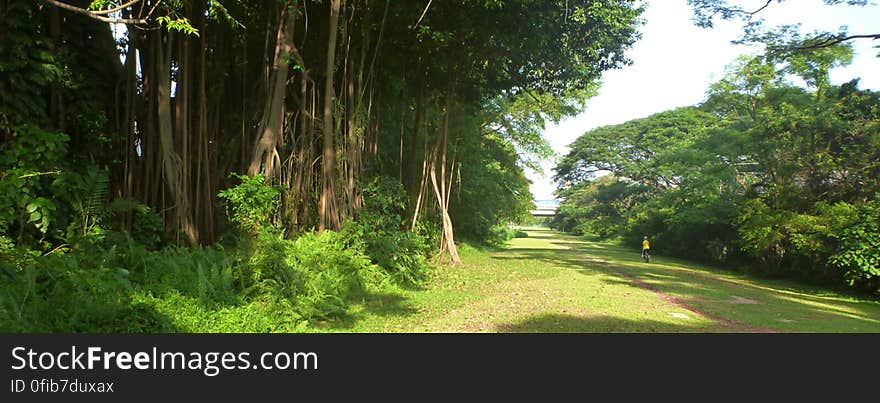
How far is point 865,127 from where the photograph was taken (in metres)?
14.5

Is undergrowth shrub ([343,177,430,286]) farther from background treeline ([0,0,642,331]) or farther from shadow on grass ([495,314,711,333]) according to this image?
shadow on grass ([495,314,711,333])

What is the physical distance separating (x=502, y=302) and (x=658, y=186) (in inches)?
1208

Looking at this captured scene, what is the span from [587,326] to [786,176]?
1287 cm

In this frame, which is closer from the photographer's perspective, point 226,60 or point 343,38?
point 226,60

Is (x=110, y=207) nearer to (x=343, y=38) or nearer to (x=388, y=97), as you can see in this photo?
(x=343, y=38)

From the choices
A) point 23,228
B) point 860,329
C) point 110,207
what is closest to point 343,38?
point 110,207

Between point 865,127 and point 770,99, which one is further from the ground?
point 770,99

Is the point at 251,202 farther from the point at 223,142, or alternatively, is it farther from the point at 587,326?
the point at 587,326

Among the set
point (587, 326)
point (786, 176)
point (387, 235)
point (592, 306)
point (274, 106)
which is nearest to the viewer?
point (587, 326)

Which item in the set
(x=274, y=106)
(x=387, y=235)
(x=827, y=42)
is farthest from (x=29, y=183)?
(x=827, y=42)

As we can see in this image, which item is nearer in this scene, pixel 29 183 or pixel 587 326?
pixel 29 183

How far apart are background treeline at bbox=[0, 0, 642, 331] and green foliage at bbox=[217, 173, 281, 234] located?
0.03 metres

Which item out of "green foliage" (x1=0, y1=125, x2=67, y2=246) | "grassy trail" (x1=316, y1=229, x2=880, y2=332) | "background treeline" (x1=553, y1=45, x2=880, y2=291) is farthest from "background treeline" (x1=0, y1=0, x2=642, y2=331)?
"background treeline" (x1=553, y1=45, x2=880, y2=291)

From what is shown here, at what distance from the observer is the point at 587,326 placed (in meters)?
7.05
